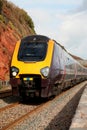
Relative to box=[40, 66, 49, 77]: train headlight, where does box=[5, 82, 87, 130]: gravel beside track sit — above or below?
below

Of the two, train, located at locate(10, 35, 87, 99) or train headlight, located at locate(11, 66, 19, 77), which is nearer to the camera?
train, located at locate(10, 35, 87, 99)

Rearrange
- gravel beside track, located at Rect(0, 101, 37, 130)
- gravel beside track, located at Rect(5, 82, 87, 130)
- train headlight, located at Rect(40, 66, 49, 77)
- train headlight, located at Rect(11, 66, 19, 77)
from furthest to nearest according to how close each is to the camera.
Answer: train headlight, located at Rect(11, 66, 19, 77) → train headlight, located at Rect(40, 66, 49, 77) → gravel beside track, located at Rect(0, 101, 37, 130) → gravel beside track, located at Rect(5, 82, 87, 130)

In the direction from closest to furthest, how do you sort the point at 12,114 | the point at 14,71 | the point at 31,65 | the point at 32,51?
the point at 12,114 → the point at 31,65 → the point at 14,71 → the point at 32,51

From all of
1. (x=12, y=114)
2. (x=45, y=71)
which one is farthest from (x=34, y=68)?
(x=12, y=114)

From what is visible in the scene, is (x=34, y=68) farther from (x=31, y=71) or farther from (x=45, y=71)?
(x=45, y=71)

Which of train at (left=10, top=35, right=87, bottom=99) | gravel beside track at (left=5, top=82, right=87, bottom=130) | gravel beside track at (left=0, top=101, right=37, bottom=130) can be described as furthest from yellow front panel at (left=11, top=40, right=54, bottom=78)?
gravel beside track at (left=5, top=82, right=87, bottom=130)

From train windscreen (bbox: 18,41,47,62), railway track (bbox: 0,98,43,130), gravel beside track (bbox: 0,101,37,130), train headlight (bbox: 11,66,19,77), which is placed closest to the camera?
railway track (bbox: 0,98,43,130)

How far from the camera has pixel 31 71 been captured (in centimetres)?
1597

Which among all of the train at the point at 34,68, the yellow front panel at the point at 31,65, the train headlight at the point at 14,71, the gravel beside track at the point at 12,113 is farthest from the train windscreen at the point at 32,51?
the gravel beside track at the point at 12,113

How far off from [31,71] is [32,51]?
131cm

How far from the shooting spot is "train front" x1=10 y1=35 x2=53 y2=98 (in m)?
16.0

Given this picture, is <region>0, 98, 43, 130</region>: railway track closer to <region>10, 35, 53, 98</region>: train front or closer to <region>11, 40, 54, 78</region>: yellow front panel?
<region>10, 35, 53, 98</region>: train front

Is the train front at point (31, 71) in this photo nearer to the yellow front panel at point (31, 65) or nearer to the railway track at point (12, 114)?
the yellow front panel at point (31, 65)

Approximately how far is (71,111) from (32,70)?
2.63m
